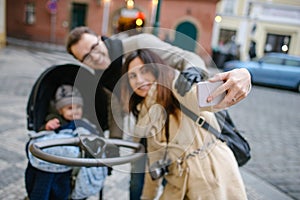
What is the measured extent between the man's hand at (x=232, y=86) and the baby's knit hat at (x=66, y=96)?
1.22 metres

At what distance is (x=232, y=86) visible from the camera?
124cm

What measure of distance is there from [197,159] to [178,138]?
0.49 feet

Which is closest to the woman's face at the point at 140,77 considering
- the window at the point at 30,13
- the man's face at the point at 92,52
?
the man's face at the point at 92,52

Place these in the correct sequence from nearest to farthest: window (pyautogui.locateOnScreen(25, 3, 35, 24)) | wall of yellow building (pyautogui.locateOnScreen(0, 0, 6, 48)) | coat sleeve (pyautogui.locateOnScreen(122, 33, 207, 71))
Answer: coat sleeve (pyautogui.locateOnScreen(122, 33, 207, 71)) < wall of yellow building (pyautogui.locateOnScreen(0, 0, 6, 48)) < window (pyautogui.locateOnScreen(25, 3, 35, 24))

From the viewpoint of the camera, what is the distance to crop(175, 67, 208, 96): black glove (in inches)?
57.5

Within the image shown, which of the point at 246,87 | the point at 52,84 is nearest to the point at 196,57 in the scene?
the point at 246,87

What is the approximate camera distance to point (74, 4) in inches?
768

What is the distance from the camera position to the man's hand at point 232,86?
4.06 ft

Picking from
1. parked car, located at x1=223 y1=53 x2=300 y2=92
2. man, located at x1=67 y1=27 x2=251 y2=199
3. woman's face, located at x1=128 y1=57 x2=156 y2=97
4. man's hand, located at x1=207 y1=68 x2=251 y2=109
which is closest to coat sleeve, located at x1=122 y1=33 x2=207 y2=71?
man, located at x1=67 y1=27 x2=251 y2=199

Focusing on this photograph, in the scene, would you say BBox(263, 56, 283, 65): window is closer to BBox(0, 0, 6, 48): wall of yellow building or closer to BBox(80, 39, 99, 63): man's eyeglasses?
BBox(0, 0, 6, 48): wall of yellow building

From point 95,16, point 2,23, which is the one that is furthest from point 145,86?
point 95,16

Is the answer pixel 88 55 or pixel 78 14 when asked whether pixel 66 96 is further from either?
pixel 78 14

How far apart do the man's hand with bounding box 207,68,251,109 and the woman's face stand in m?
0.48

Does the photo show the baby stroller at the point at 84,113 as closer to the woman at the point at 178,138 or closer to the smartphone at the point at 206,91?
the woman at the point at 178,138
